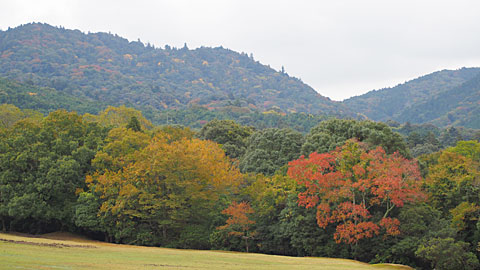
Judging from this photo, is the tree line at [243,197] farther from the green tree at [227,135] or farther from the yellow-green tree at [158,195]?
the green tree at [227,135]

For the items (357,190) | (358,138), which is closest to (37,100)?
(358,138)

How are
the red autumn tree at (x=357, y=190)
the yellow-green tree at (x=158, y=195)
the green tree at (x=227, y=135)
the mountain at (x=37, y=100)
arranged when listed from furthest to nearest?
1. the mountain at (x=37, y=100)
2. the green tree at (x=227, y=135)
3. the yellow-green tree at (x=158, y=195)
4. the red autumn tree at (x=357, y=190)

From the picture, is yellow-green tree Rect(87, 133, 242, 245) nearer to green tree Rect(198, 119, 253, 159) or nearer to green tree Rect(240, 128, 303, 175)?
green tree Rect(240, 128, 303, 175)

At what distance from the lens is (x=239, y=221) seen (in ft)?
116

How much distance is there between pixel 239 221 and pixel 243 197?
17.4ft

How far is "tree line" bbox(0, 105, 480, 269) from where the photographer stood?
3130 centimetres

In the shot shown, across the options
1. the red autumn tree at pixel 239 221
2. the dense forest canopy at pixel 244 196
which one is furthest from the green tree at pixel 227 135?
the red autumn tree at pixel 239 221

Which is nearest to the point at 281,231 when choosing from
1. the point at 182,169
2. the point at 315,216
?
the point at 315,216

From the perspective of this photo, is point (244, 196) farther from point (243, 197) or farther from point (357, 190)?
point (357, 190)

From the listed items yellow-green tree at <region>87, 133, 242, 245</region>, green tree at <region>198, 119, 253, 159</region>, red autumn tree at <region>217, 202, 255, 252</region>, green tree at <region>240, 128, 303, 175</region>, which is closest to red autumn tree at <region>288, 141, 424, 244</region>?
red autumn tree at <region>217, 202, 255, 252</region>

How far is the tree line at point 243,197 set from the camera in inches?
1232

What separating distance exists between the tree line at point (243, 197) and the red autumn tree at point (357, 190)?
101 mm

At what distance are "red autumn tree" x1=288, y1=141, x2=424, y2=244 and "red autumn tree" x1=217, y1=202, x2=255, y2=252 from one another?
448cm

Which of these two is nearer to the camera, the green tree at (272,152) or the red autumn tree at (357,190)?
the red autumn tree at (357,190)
